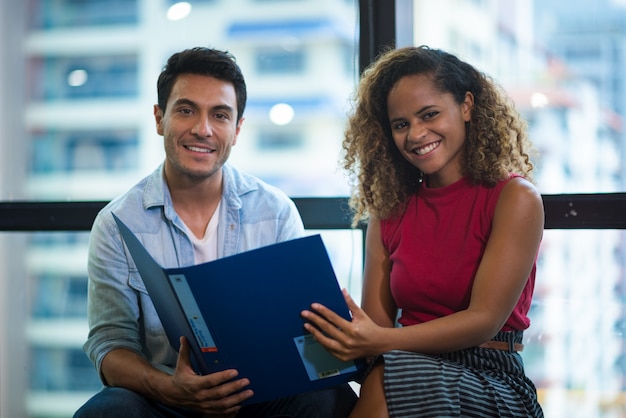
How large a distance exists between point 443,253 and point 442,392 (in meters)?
0.33

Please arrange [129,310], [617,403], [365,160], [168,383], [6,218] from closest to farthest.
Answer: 1. [168,383]
2. [129,310]
3. [365,160]
4. [617,403]
5. [6,218]

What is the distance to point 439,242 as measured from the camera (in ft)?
5.19

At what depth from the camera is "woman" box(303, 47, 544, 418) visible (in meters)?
1.37

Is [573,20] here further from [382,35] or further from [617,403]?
[617,403]

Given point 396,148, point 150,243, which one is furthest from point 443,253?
point 150,243

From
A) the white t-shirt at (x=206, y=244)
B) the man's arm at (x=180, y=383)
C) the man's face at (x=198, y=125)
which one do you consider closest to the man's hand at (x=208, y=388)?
the man's arm at (x=180, y=383)

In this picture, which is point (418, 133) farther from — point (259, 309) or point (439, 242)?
point (259, 309)

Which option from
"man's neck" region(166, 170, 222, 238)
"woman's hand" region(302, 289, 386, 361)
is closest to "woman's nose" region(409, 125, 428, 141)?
"woman's hand" region(302, 289, 386, 361)

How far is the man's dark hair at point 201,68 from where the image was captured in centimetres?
171

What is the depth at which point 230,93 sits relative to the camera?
1726 mm

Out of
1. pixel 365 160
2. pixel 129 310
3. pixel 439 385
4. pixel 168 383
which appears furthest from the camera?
pixel 365 160

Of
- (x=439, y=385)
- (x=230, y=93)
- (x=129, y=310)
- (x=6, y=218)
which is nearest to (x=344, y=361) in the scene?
(x=439, y=385)

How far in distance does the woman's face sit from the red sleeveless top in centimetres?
9

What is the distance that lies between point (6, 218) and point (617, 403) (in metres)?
1.78
